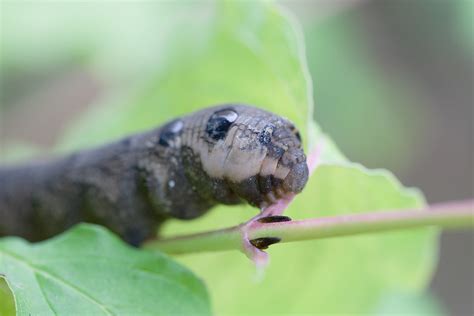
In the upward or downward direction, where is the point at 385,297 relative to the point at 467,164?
upward

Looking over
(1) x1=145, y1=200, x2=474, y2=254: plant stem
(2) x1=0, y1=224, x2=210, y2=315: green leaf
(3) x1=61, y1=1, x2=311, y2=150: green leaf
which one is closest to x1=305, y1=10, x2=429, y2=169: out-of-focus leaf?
(3) x1=61, y1=1, x2=311, y2=150: green leaf

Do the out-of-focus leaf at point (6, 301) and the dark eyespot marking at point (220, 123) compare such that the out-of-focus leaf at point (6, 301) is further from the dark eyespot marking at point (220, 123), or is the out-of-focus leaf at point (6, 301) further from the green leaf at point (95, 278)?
the dark eyespot marking at point (220, 123)

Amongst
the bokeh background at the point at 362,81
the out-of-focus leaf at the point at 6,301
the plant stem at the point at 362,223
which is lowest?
the bokeh background at the point at 362,81

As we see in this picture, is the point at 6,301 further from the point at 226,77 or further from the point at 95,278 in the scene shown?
the point at 226,77

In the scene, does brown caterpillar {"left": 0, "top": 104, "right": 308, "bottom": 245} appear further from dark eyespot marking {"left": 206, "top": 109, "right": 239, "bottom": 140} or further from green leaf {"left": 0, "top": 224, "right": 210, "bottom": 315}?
green leaf {"left": 0, "top": 224, "right": 210, "bottom": 315}

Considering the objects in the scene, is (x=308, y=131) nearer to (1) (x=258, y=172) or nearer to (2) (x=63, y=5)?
(1) (x=258, y=172)

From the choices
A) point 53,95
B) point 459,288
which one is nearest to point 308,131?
point 53,95

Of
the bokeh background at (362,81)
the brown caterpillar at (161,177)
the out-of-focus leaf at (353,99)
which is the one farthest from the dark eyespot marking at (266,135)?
the out-of-focus leaf at (353,99)

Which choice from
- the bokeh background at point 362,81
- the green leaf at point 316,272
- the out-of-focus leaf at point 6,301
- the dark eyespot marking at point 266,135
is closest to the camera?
the out-of-focus leaf at point 6,301
